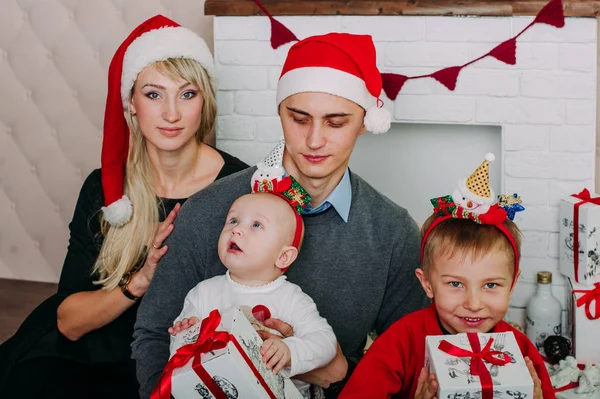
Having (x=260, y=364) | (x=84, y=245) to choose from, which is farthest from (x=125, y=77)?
(x=260, y=364)

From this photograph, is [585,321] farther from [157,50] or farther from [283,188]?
[157,50]

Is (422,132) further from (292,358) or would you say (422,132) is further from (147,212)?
(292,358)

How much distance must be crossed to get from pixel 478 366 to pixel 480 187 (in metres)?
0.42

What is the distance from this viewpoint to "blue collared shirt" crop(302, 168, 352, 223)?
1.93 m

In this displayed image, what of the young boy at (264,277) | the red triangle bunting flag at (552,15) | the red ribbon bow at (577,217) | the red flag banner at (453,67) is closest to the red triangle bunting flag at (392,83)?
the red flag banner at (453,67)

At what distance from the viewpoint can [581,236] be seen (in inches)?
93.7

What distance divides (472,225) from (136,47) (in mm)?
1111

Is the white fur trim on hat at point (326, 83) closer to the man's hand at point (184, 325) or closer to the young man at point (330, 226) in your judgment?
the young man at point (330, 226)

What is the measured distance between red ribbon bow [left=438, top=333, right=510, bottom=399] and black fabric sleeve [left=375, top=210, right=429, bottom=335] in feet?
1.56

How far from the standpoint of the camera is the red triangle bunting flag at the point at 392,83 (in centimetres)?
251

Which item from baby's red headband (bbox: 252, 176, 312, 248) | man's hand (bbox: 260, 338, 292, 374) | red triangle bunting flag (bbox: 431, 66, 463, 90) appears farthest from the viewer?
red triangle bunting flag (bbox: 431, 66, 463, 90)

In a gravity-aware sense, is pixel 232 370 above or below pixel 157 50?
below

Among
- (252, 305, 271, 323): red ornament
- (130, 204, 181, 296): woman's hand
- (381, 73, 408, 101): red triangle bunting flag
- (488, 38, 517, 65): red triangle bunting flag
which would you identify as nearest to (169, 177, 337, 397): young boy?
(252, 305, 271, 323): red ornament

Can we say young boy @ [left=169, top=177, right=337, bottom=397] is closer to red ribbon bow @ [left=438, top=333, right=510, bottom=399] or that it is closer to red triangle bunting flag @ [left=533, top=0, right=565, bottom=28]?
red ribbon bow @ [left=438, top=333, right=510, bottom=399]
